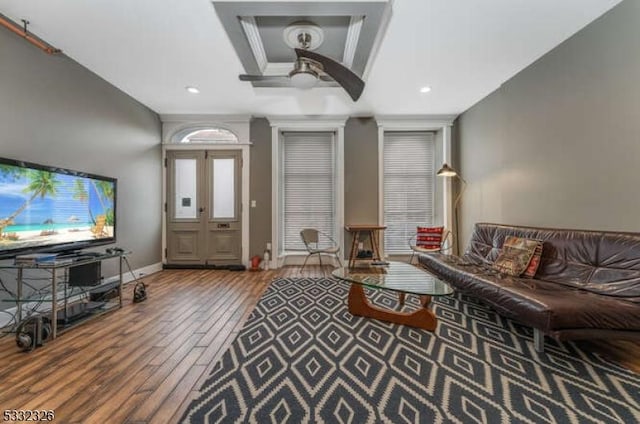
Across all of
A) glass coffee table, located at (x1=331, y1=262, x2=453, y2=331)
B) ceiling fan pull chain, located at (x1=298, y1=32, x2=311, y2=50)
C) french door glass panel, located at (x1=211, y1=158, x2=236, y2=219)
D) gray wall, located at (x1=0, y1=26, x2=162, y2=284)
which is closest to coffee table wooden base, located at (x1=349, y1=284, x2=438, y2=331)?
glass coffee table, located at (x1=331, y1=262, x2=453, y2=331)

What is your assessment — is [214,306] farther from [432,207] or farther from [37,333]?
[432,207]

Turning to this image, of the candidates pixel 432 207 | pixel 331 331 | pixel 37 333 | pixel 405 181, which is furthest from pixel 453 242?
pixel 37 333

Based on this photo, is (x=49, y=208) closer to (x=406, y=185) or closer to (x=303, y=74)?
(x=303, y=74)

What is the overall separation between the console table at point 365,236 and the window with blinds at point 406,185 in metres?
0.41

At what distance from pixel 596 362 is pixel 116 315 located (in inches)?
156

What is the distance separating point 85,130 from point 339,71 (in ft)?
10.2

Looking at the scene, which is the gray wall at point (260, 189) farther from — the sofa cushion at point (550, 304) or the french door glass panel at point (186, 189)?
the sofa cushion at point (550, 304)

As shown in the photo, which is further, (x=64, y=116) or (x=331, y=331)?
(x=64, y=116)

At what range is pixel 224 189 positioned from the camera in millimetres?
4660

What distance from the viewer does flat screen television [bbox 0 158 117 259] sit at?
2100 millimetres

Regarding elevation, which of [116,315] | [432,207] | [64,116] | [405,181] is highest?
[64,116]

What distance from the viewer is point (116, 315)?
256 centimetres

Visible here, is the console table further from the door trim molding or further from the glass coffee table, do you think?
the door trim molding

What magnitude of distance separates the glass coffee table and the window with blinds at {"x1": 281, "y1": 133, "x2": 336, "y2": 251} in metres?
2.27
